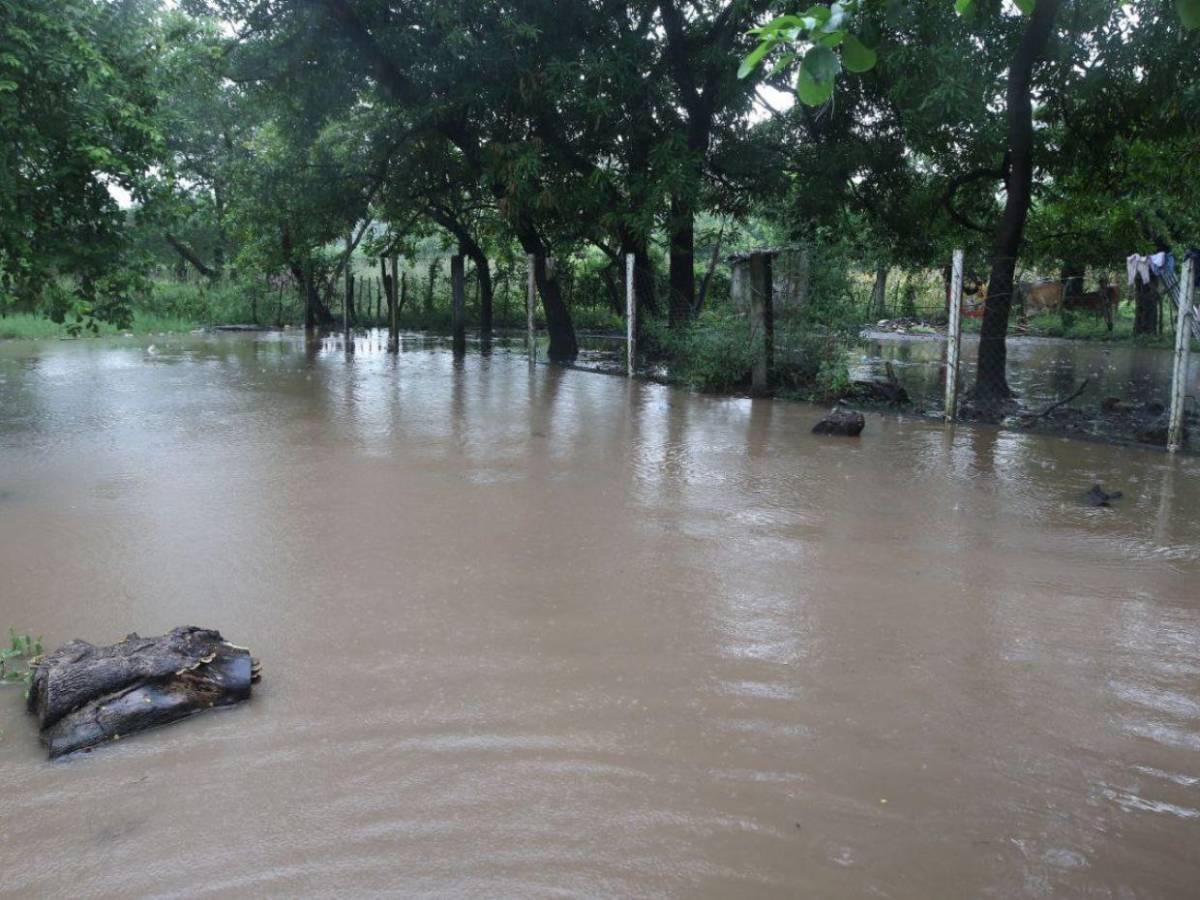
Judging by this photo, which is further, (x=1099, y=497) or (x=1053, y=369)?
(x=1053, y=369)

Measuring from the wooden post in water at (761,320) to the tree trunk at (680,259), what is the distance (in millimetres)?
1786

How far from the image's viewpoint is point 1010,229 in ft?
35.6

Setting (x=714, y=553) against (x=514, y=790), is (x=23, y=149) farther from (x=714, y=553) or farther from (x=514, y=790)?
(x=514, y=790)

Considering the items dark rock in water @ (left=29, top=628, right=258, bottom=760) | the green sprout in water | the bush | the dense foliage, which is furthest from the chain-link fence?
the green sprout in water

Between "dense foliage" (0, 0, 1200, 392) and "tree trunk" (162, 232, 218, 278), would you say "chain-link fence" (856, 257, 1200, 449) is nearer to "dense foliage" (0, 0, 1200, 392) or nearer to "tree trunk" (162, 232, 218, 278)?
"dense foliage" (0, 0, 1200, 392)

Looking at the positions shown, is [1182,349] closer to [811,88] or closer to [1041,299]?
[811,88]

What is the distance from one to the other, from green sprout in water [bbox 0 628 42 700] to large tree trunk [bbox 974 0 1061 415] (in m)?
9.10

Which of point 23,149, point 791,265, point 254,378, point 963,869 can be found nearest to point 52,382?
point 254,378

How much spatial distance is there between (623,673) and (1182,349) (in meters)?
6.08

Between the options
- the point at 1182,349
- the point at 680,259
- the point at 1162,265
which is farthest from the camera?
the point at 680,259

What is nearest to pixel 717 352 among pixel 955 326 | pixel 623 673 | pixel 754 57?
pixel 955 326

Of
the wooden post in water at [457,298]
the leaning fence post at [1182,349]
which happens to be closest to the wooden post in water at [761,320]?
the leaning fence post at [1182,349]

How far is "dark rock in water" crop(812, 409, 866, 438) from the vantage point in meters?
9.10

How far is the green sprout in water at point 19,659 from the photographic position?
141 inches
